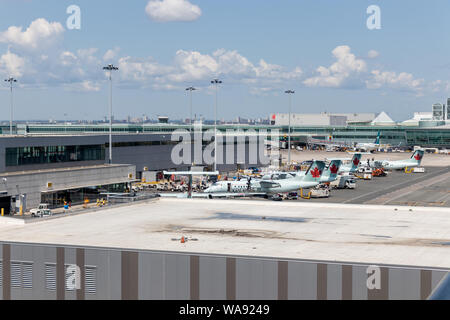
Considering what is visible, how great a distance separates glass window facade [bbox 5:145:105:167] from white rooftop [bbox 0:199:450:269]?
62.0 feet

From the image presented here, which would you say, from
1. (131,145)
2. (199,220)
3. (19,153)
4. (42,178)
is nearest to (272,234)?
(199,220)

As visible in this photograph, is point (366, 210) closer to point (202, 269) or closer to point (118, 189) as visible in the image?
point (202, 269)

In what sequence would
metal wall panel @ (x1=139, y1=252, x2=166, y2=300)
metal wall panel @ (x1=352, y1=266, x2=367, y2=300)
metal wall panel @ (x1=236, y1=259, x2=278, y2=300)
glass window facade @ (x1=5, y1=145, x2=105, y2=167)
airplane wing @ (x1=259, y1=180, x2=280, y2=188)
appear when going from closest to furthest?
metal wall panel @ (x1=352, y1=266, x2=367, y2=300)
metal wall panel @ (x1=236, y1=259, x2=278, y2=300)
metal wall panel @ (x1=139, y1=252, x2=166, y2=300)
glass window facade @ (x1=5, y1=145, x2=105, y2=167)
airplane wing @ (x1=259, y1=180, x2=280, y2=188)

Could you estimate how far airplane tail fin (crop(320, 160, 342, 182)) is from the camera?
101 metres

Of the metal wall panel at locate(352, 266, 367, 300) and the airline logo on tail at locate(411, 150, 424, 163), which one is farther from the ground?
the airline logo on tail at locate(411, 150, 424, 163)

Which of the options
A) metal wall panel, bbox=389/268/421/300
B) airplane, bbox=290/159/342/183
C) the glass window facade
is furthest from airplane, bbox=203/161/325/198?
metal wall panel, bbox=389/268/421/300

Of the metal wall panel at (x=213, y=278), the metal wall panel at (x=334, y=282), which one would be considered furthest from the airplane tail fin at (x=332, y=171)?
the metal wall panel at (x=334, y=282)

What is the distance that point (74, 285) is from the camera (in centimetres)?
3158

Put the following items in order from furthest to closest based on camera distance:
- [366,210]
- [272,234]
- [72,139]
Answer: [72,139] < [366,210] < [272,234]

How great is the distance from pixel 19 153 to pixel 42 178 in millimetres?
5322

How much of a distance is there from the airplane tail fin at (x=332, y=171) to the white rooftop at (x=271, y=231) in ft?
148

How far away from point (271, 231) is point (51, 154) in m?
40.5

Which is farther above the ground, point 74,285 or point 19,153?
point 19,153

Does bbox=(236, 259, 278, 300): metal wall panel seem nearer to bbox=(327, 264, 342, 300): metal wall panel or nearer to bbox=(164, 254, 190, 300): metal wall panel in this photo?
bbox=(327, 264, 342, 300): metal wall panel
